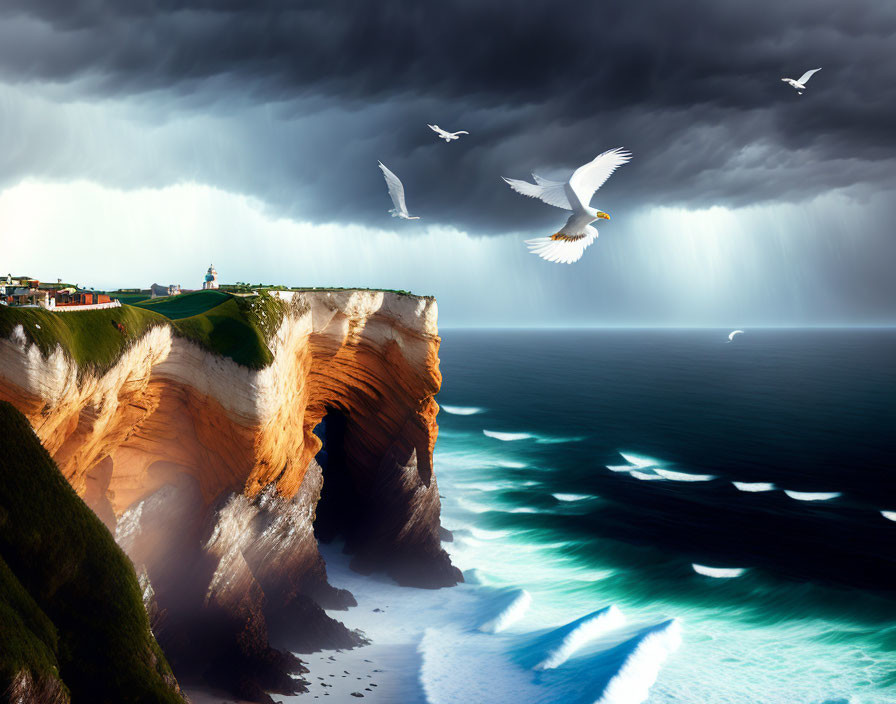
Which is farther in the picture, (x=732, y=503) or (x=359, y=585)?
(x=732, y=503)

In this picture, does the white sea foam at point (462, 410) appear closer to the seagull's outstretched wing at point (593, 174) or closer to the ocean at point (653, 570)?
the ocean at point (653, 570)

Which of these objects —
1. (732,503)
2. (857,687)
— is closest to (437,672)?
(857,687)

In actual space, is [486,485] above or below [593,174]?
below

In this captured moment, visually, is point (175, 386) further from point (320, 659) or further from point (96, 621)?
point (320, 659)

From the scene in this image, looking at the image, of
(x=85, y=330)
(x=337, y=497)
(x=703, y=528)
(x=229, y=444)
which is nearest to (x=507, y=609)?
(x=337, y=497)

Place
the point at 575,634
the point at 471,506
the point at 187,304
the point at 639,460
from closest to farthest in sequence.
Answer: the point at 187,304
the point at 575,634
the point at 471,506
the point at 639,460

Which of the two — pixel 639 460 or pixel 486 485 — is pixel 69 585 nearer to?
pixel 486 485

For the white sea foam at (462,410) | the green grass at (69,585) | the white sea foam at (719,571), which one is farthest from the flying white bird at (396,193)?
the white sea foam at (462,410)
